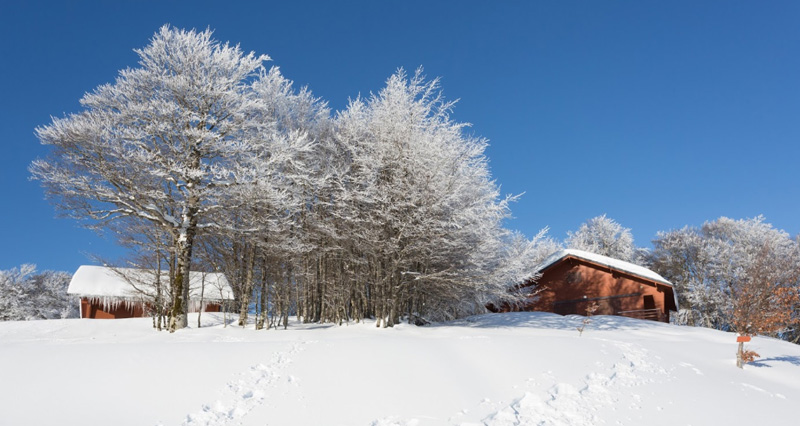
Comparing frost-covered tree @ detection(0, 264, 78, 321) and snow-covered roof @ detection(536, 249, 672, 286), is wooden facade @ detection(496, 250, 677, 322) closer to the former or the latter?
snow-covered roof @ detection(536, 249, 672, 286)

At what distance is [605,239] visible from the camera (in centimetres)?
4669

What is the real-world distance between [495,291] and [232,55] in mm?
12057

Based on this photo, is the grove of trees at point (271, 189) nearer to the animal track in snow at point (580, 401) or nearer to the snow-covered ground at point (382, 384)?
the snow-covered ground at point (382, 384)

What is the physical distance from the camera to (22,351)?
928 centimetres

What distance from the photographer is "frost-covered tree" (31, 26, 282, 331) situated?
14.0 meters

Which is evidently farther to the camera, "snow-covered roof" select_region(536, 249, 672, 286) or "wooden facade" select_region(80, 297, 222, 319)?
"wooden facade" select_region(80, 297, 222, 319)

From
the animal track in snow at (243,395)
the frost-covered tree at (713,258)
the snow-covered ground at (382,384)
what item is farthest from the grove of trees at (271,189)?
the frost-covered tree at (713,258)

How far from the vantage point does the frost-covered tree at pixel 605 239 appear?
4516 centimetres

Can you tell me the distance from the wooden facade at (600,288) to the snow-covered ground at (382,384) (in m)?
14.1

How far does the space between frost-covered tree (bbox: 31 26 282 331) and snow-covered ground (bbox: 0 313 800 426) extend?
4303 millimetres

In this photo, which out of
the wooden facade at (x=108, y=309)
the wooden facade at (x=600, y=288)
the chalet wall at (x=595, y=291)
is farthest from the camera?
the wooden facade at (x=108, y=309)

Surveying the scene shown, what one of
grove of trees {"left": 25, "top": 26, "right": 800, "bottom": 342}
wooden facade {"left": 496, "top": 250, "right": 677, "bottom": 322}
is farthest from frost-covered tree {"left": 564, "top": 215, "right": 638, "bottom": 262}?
grove of trees {"left": 25, "top": 26, "right": 800, "bottom": 342}

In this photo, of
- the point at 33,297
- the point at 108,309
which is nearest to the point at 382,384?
the point at 108,309

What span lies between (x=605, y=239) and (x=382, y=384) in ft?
143
